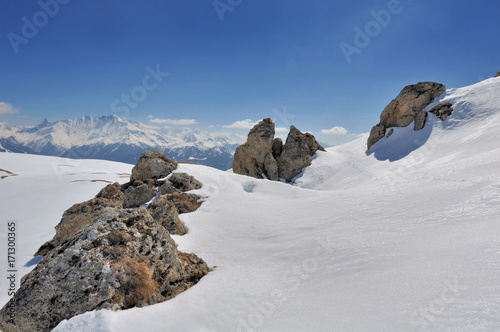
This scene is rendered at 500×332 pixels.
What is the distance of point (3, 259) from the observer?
13742 millimetres

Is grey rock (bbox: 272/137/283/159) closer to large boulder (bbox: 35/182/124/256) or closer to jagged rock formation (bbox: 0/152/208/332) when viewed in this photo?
large boulder (bbox: 35/182/124/256)

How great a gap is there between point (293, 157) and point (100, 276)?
1754 inches

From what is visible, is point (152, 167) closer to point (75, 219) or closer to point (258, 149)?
point (75, 219)

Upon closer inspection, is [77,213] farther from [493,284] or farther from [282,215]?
[493,284]

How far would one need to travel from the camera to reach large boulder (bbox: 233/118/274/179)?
4628cm

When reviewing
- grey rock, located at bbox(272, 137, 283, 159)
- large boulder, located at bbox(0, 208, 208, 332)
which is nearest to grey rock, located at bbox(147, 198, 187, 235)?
large boulder, located at bbox(0, 208, 208, 332)

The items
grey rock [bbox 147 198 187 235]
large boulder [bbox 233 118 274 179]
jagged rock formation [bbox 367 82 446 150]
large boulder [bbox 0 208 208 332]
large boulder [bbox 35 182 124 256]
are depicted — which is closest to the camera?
large boulder [bbox 0 208 208 332]

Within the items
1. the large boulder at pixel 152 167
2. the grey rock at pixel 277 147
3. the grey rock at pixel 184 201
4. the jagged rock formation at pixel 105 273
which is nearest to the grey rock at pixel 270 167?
the grey rock at pixel 277 147

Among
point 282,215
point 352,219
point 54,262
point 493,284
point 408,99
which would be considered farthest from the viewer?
point 408,99

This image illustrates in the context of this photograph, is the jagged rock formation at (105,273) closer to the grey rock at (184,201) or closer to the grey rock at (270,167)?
the grey rock at (184,201)

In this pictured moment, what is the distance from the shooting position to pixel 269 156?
4688cm

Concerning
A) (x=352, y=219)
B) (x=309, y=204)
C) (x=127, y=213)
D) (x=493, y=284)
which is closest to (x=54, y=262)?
(x=127, y=213)

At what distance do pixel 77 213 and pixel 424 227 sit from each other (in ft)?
58.7

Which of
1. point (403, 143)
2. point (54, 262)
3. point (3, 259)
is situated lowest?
point (3, 259)
